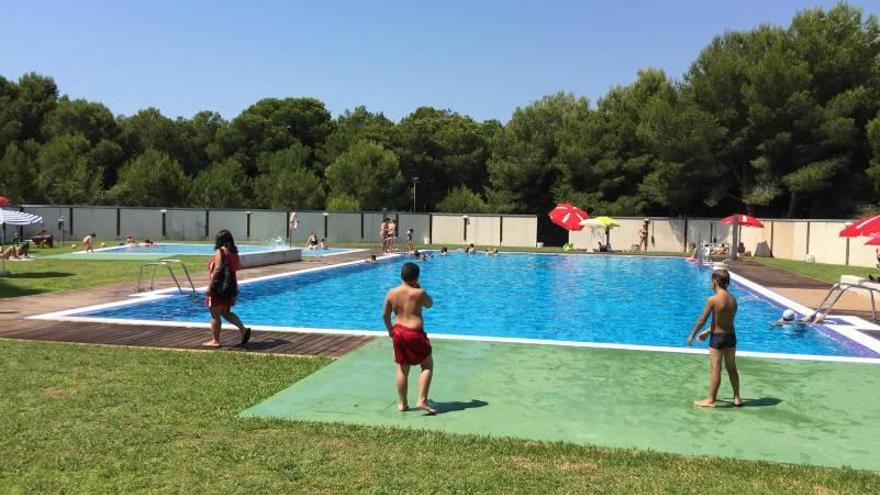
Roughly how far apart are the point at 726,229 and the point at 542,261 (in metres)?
14.3

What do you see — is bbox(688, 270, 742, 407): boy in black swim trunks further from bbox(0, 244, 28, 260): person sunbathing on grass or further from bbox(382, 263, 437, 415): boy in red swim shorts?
bbox(0, 244, 28, 260): person sunbathing on grass

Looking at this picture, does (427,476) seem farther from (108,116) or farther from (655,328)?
(108,116)

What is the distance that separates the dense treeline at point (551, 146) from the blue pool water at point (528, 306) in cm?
1559

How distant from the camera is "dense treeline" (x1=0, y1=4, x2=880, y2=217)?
118 feet

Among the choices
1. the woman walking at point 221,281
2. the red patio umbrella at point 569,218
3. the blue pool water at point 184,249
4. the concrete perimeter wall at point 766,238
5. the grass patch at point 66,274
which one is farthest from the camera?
the red patio umbrella at point 569,218

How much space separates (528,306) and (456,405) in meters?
9.93

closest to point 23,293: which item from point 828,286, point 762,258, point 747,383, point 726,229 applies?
point 747,383

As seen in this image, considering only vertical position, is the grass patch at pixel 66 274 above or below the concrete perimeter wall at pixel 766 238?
below

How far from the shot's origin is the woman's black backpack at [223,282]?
869 cm

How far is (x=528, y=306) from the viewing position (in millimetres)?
16016

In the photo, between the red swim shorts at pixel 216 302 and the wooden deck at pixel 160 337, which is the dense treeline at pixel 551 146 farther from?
the red swim shorts at pixel 216 302

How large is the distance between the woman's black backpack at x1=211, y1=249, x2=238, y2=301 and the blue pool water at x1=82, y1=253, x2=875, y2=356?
3.39m

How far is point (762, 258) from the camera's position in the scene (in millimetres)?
32219

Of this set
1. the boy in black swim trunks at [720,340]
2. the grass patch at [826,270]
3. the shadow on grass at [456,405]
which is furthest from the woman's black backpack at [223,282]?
the grass patch at [826,270]
